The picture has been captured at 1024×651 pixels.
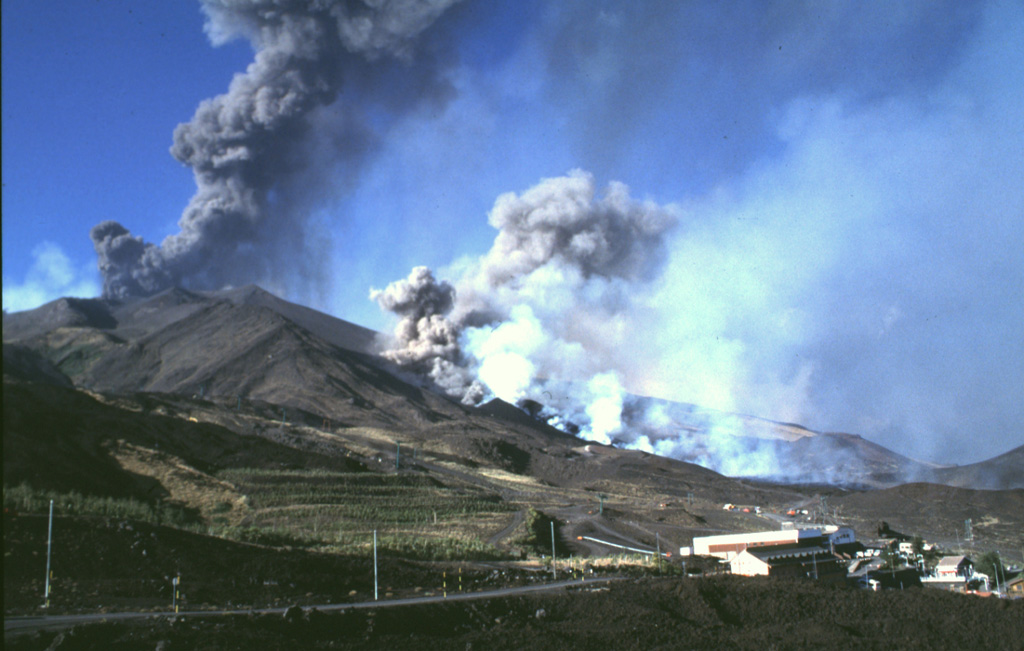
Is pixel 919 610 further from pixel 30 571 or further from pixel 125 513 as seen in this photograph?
pixel 125 513

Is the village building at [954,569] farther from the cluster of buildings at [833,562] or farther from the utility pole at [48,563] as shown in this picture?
the utility pole at [48,563]

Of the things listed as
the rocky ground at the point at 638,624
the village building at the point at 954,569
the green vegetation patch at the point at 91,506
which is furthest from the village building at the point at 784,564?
the green vegetation patch at the point at 91,506

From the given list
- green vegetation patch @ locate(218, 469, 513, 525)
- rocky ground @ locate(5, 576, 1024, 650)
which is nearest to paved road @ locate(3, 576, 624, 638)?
rocky ground @ locate(5, 576, 1024, 650)

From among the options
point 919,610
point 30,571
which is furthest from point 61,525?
point 919,610

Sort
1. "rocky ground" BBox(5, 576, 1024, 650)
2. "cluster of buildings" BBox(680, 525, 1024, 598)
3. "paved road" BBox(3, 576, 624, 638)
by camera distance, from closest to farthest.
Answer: "paved road" BBox(3, 576, 624, 638) < "rocky ground" BBox(5, 576, 1024, 650) < "cluster of buildings" BBox(680, 525, 1024, 598)

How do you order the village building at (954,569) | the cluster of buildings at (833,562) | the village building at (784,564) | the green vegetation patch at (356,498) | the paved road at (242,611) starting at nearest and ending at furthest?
the paved road at (242,611)
the village building at (784,564)
the cluster of buildings at (833,562)
the village building at (954,569)
the green vegetation patch at (356,498)

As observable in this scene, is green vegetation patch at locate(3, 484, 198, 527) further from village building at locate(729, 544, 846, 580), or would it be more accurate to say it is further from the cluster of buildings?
the cluster of buildings

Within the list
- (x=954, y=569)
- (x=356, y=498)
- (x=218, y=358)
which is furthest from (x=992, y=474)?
(x=218, y=358)
